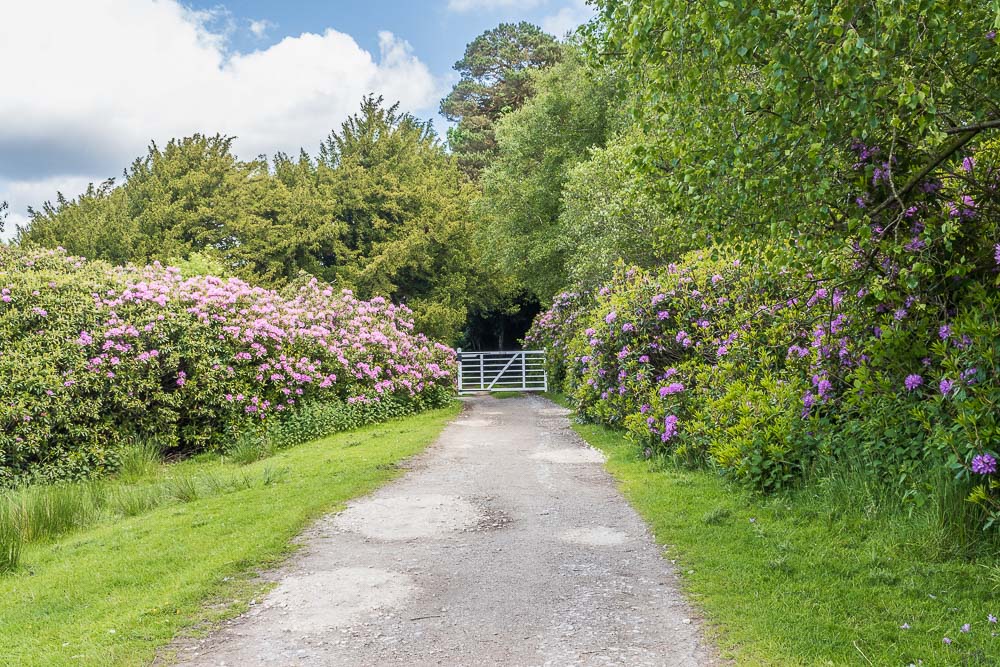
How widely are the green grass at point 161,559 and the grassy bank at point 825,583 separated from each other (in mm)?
3267

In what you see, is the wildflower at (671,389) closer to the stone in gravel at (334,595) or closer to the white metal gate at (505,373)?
the stone in gravel at (334,595)

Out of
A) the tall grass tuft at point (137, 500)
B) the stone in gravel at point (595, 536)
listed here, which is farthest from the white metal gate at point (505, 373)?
the stone in gravel at point (595, 536)

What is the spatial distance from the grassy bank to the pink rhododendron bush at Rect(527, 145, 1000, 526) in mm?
403

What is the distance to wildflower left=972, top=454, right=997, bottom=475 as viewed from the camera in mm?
4602

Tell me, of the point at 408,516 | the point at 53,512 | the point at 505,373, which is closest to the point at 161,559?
the point at 408,516

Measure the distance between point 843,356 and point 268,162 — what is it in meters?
31.1

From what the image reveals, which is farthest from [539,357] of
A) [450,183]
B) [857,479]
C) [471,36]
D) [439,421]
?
[471,36]

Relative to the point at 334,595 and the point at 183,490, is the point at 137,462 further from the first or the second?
the point at 334,595

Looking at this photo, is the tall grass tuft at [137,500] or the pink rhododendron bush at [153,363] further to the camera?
the pink rhododendron bush at [153,363]

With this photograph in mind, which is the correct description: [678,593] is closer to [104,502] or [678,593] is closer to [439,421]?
[104,502]

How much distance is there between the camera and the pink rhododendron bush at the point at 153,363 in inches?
448

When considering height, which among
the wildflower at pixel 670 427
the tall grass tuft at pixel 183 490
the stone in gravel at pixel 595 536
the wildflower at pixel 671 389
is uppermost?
the wildflower at pixel 671 389

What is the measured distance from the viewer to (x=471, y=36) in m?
48.3

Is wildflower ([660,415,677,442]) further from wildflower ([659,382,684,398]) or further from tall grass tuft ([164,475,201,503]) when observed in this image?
tall grass tuft ([164,475,201,503])
